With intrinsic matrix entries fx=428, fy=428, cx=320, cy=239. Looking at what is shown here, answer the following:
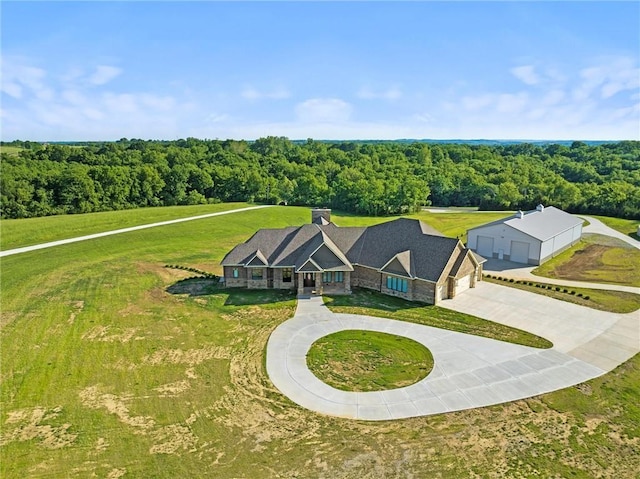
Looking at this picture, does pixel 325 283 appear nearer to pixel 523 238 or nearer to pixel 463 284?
pixel 463 284

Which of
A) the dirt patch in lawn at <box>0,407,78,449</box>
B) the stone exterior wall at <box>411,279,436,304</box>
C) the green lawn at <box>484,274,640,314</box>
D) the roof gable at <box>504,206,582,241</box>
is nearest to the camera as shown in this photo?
the dirt patch in lawn at <box>0,407,78,449</box>

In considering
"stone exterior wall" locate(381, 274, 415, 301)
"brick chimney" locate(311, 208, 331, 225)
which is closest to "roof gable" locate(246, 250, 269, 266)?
"brick chimney" locate(311, 208, 331, 225)

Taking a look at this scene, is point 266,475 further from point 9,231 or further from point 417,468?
point 9,231

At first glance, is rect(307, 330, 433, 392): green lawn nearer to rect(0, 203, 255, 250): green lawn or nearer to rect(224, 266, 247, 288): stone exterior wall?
rect(224, 266, 247, 288): stone exterior wall

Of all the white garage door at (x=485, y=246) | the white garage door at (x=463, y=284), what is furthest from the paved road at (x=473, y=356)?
the white garage door at (x=485, y=246)

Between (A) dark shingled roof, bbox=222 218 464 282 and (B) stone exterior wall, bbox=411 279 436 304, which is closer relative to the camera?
(B) stone exterior wall, bbox=411 279 436 304

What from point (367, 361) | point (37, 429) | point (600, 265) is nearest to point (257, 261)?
point (367, 361)
